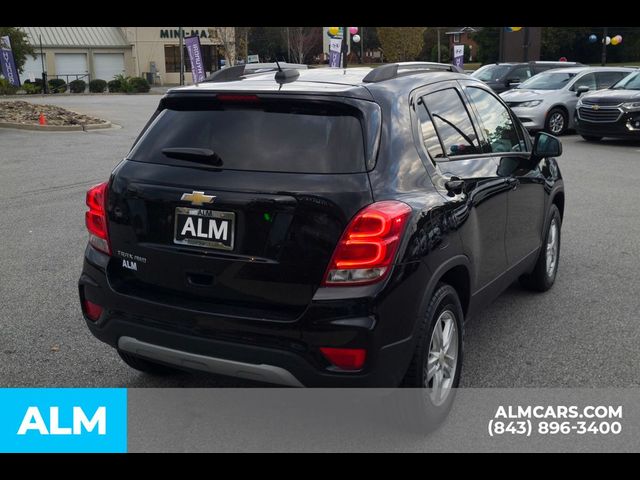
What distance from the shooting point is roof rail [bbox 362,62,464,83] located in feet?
12.7

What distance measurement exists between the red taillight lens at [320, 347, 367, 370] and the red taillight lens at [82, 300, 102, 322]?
1.25 m

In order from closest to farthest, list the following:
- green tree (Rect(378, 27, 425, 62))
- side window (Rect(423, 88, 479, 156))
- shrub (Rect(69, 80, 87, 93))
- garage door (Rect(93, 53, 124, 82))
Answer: side window (Rect(423, 88, 479, 156)) → shrub (Rect(69, 80, 87, 93)) → green tree (Rect(378, 27, 425, 62)) → garage door (Rect(93, 53, 124, 82))

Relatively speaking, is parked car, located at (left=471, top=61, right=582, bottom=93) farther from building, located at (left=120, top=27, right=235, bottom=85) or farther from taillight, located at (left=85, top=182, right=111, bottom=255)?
building, located at (left=120, top=27, right=235, bottom=85)

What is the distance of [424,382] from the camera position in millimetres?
3574

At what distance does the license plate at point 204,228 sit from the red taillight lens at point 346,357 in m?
0.65

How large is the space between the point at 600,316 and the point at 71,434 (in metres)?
3.70

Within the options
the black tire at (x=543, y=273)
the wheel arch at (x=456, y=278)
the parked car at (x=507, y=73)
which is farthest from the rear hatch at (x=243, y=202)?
the parked car at (x=507, y=73)

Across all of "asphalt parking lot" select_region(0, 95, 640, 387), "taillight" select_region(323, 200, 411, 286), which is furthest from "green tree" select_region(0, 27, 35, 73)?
"taillight" select_region(323, 200, 411, 286)

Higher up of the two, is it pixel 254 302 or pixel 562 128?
pixel 254 302

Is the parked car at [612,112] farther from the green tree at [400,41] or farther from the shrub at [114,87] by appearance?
the green tree at [400,41]

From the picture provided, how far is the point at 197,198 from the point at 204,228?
14 centimetres
